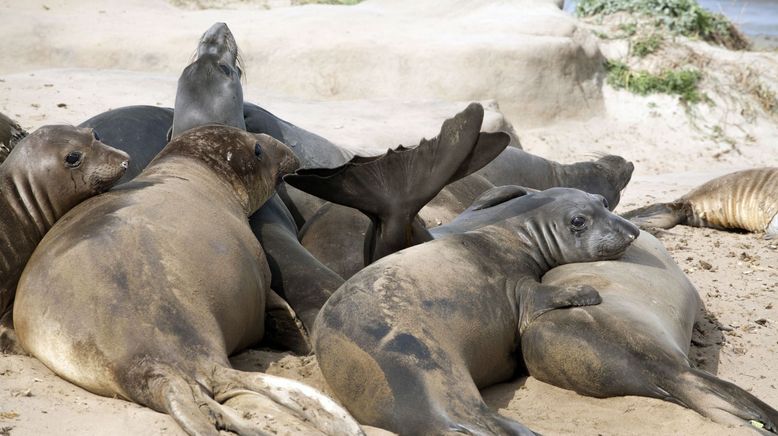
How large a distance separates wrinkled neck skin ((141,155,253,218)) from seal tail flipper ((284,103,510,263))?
Answer: 257 mm

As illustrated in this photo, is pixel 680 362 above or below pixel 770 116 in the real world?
above

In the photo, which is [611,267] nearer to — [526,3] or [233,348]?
[233,348]

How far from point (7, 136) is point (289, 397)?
2.71 metres

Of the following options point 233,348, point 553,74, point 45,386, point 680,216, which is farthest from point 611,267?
point 553,74

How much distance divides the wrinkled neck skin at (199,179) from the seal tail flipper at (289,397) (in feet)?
3.56

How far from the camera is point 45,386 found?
3.67 m

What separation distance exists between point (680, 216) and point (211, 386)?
5319 millimetres

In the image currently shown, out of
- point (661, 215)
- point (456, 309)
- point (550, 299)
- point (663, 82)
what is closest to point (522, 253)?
point (550, 299)

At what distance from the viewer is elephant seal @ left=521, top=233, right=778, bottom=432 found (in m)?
3.90

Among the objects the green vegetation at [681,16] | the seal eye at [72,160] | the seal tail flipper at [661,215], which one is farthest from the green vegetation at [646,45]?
the seal eye at [72,160]

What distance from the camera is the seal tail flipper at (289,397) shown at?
346 cm

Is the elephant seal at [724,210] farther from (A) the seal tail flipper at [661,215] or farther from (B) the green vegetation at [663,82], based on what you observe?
(B) the green vegetation at [663,82]

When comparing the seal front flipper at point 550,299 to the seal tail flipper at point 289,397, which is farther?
the seal front flipper at point 550,299

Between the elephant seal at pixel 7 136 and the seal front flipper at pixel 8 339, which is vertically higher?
the elephant seal at pixel 7 136
